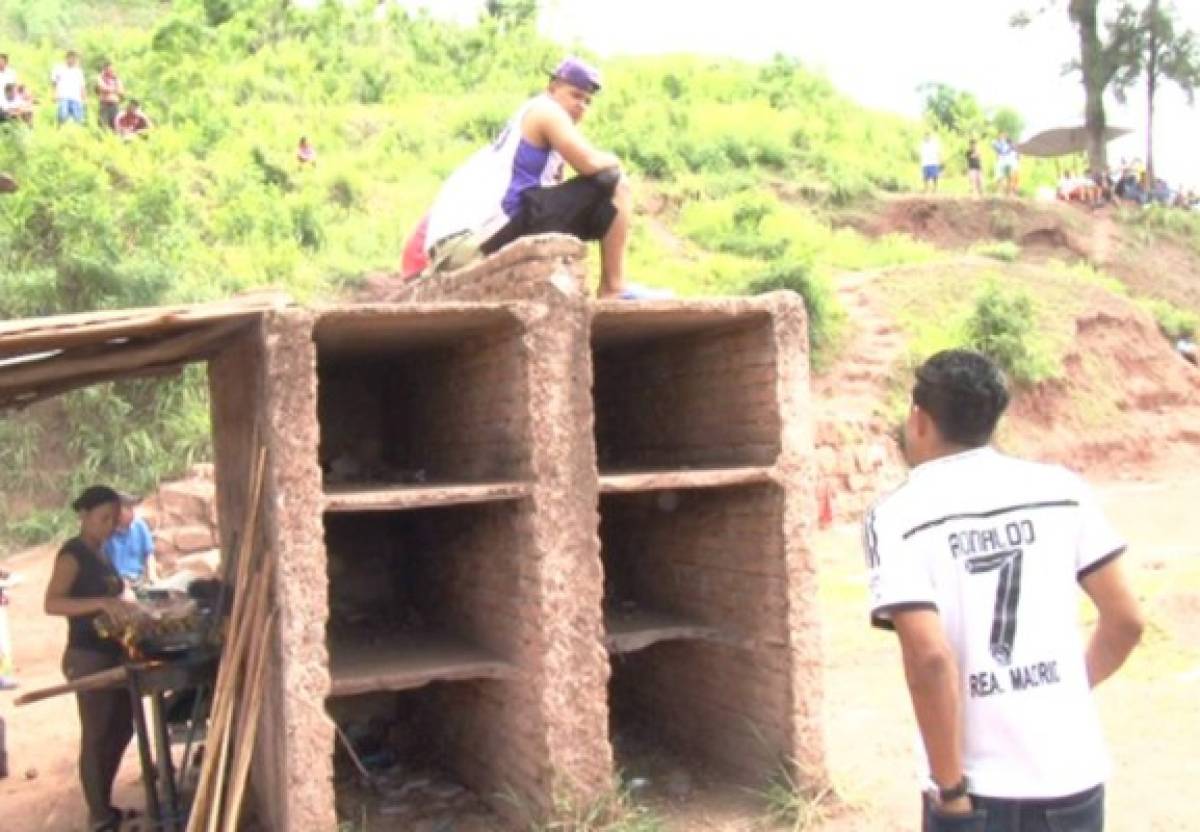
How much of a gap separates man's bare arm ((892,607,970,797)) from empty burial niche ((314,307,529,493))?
→ 2.64 meters

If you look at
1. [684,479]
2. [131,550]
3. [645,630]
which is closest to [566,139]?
[684,479]

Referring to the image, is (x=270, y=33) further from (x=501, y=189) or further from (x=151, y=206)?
(x=501, y=189)

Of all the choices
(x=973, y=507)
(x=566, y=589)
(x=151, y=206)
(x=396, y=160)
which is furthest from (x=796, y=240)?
(x=973, y=507)

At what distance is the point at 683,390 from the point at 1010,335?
11701 mm

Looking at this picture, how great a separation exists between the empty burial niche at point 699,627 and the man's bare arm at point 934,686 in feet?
9.04

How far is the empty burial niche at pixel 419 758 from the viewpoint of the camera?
5.79m

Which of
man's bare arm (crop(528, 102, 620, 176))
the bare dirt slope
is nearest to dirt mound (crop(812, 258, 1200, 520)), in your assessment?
the bare dirt slope

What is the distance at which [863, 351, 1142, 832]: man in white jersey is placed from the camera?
9.03ft

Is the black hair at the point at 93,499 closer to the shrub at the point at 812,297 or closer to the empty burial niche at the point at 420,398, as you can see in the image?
the empty burial niche at the point at 420,398

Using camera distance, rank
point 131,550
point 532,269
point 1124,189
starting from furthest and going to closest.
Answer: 1. point 1124,189
2. point 131,550
3. point 532,269

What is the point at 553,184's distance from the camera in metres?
Result: 5.64

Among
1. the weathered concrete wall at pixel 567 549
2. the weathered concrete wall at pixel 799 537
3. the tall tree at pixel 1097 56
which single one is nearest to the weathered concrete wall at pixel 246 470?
the weathered concrete wall at pixel 567 549

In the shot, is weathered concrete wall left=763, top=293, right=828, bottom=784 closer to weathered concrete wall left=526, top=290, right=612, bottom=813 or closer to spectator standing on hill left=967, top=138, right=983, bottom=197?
weathered concrete wall left=526, top=290, right=612, bottom=813

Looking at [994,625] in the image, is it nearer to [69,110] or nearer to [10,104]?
[10,104]
